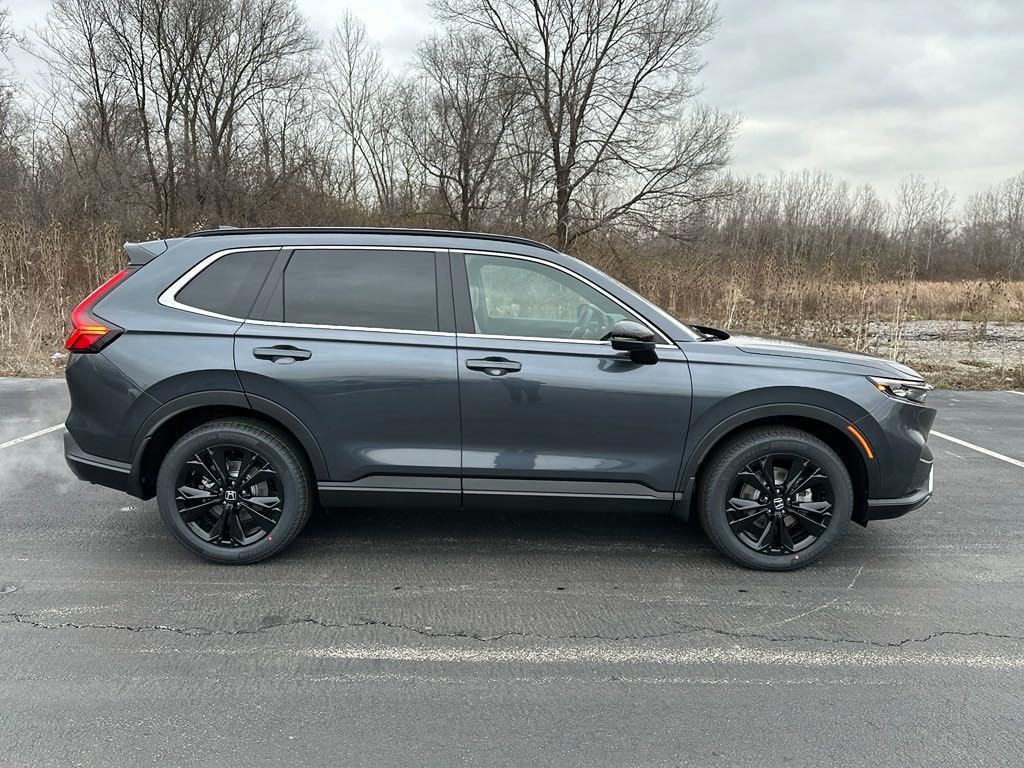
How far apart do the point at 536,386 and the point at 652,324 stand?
767 mm

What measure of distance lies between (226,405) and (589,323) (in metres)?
2.08

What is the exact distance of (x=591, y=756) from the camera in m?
2.36

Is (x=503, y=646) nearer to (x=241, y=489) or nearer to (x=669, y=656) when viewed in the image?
(x=669, y=656)

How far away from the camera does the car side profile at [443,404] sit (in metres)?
3.64

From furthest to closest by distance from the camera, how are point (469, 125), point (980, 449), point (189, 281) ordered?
1. point (469, 125)
2. point (980, 449)
3. point (189, 281)

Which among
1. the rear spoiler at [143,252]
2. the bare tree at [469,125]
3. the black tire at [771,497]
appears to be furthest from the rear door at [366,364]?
the bare tree at [469,125]

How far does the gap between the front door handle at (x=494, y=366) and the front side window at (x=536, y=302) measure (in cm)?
19

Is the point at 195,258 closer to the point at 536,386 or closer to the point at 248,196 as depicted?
the point at 536,386

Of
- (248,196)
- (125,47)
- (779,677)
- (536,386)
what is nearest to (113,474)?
(536,386)

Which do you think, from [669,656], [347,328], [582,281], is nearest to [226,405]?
[347,328]

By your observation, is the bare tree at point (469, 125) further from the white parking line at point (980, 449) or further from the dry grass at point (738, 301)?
the white parking line at point (980, 449)

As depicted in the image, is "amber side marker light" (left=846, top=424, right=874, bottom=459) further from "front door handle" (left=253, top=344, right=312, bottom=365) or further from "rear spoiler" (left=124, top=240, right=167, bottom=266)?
"rear spoiler" (left=124, top=240, right=167, bottom=266)

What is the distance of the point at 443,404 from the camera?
3.64 m

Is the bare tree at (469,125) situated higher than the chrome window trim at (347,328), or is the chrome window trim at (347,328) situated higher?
the bare tree at (469,125)
